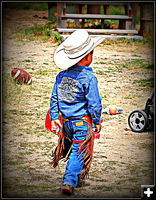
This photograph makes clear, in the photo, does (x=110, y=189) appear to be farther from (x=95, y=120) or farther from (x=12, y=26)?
(x=12, y=26)

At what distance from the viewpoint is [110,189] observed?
426 cm

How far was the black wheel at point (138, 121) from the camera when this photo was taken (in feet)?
19.0

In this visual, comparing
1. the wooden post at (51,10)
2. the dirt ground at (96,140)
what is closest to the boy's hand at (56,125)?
the dirt ground at (96,140)

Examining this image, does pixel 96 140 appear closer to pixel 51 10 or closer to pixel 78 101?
pixel 78 101

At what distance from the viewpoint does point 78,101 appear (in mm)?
4105

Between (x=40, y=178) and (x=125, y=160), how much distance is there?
1.05 meters

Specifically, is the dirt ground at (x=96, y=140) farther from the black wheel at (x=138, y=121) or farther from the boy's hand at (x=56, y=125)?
the boy's hand at (x=56, y=125)

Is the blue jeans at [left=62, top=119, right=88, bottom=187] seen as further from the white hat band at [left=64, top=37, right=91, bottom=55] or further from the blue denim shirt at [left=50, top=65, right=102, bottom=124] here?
the white hat band at [left=64, top=37, right=91, bottom=55]

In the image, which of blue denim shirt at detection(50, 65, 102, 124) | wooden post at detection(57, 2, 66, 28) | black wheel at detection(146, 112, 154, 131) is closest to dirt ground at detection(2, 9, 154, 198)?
black wheel at detection(146, 112, 154, 131)

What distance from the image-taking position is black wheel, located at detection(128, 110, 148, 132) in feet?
19.0

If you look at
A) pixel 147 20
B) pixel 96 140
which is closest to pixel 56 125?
pixel 96 140

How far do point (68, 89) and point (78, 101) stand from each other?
0.14 metres

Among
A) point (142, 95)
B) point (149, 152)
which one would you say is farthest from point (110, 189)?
point (142, 95)

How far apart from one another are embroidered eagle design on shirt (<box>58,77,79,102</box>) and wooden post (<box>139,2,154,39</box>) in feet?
30.2
